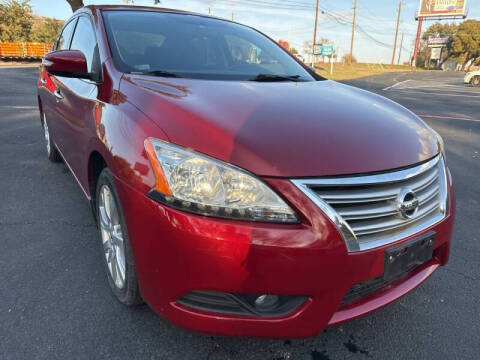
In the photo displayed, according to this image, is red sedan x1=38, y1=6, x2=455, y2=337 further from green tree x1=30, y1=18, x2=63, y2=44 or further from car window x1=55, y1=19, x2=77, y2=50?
green tree x1=30, y1=18, x2=63, y2=44

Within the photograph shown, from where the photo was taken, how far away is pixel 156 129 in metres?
1.47

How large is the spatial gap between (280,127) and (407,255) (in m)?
0.75

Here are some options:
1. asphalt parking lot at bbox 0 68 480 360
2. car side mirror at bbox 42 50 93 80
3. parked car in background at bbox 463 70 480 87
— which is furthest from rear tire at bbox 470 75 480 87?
car side mirror at bbox 42 50 93 80

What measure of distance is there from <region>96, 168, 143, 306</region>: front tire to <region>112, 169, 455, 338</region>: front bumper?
172mm

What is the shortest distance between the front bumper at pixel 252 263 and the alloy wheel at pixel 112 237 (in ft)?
1.22

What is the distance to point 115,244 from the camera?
188 cm

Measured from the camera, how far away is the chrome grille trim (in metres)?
1.35

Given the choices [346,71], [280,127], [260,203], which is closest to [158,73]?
[280,127]

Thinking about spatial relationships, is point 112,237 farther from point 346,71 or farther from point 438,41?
point 438,41

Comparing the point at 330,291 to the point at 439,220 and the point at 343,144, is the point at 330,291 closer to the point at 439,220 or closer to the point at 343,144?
the point at 343,144

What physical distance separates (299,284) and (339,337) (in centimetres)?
65

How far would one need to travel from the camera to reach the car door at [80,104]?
84.0 inches

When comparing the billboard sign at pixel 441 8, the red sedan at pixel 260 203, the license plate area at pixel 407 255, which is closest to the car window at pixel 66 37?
the red sedan at pixel 260 203

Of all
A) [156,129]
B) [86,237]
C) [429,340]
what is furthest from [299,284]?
[86,237]
